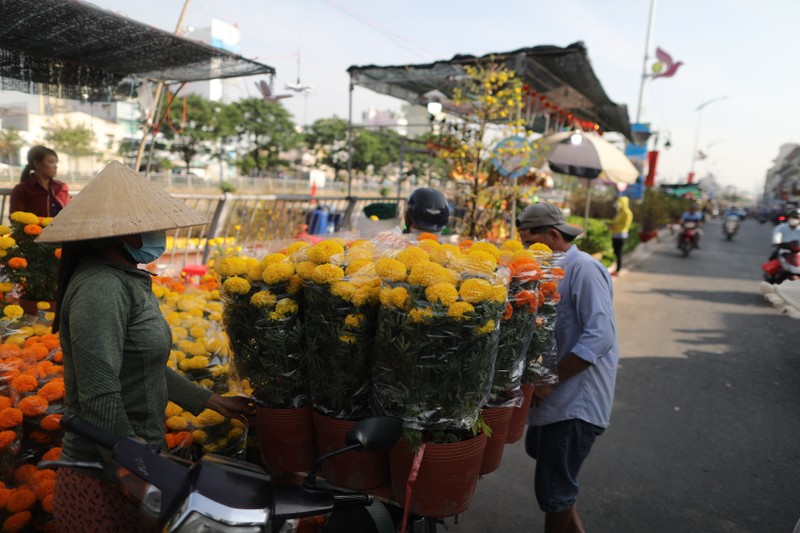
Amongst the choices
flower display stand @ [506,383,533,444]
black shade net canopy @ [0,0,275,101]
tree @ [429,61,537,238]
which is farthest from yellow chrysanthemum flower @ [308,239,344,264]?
tree @ [429,61,537,238]

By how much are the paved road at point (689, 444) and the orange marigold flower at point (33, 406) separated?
7.76 feet

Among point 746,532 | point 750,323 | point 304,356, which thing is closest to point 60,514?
point 304,356

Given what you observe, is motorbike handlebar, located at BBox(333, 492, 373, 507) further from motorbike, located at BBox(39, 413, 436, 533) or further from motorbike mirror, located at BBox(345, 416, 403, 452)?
motorbike mirror, located at BBox(345, 416, 403, 452)

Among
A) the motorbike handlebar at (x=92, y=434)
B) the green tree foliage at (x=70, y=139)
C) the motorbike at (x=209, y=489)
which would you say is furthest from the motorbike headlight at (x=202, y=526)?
the green tree foliage at (x=70, y=139)

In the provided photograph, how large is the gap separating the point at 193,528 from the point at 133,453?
237mm

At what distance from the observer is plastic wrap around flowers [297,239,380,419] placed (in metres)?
1.45

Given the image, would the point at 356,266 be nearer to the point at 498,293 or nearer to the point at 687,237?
the point at 498,293

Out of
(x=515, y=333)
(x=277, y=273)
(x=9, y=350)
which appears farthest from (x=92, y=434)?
(x=9, y=350)

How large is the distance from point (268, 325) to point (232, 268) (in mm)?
232

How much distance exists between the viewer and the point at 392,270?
4.52ft

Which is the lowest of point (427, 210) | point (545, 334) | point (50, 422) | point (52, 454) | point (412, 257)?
point (52, 454)

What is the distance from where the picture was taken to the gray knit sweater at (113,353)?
1.37m

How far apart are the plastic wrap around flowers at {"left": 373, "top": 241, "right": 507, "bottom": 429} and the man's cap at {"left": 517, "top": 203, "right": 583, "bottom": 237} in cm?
113

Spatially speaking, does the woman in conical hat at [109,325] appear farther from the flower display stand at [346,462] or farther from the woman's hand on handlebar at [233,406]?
the flower display stand at [346,462]
